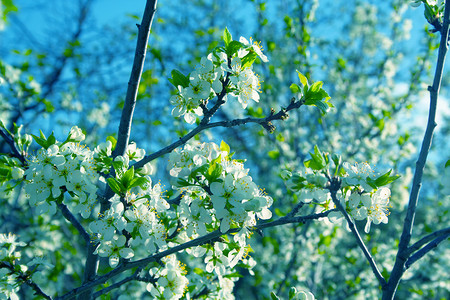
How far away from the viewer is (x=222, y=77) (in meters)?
1.86

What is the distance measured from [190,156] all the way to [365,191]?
32.1 inches

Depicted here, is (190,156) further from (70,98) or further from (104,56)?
(104,56)

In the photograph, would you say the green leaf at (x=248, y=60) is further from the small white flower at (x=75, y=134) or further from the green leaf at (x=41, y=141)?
the green leaf at (x=41, y=141)

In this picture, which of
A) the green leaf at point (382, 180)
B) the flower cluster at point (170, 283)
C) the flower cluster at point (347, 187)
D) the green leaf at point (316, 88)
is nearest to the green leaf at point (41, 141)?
the flower cluster at point (170, 283)

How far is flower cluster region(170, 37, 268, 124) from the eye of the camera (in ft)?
5.94

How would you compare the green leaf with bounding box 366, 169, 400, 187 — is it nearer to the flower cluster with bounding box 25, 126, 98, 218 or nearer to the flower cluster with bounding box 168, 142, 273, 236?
the flower cluster with bounding box 168, 142, 273, 236

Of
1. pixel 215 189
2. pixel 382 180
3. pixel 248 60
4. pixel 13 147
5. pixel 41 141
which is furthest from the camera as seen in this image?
pixel 13 147

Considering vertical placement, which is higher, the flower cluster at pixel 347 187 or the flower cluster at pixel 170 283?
the flower cluster at pixel 347 187

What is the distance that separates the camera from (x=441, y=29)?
1991 mm

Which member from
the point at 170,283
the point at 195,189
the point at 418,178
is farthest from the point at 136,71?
the point at 418,178

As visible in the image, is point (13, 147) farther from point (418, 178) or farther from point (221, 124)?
point (418, 178)

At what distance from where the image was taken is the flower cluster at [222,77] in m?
1.81

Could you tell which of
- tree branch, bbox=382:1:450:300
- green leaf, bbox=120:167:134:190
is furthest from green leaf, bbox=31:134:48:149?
tree branch, bbox=382:1:450:300

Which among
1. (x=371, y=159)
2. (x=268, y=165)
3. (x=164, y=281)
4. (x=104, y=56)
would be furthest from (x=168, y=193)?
(x=104, y=56)
